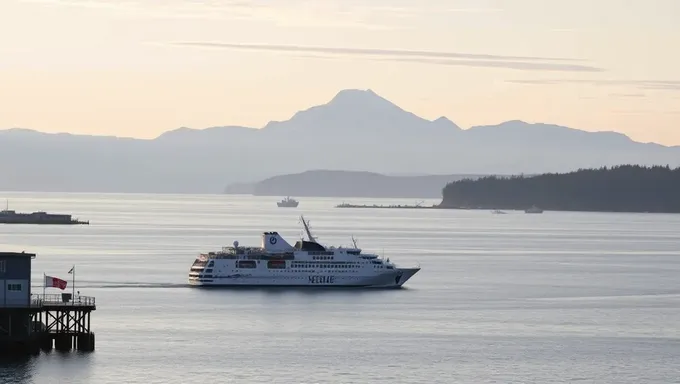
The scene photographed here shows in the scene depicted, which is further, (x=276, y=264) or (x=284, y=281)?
(x=276, y=264)

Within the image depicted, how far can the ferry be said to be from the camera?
10862 centimetres

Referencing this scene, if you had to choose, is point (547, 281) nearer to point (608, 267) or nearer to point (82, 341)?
point (608, 267)

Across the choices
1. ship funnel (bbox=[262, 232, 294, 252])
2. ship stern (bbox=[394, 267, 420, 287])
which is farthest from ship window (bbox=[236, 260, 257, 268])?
ship stern (bbox=[394, 267, 420, 287])

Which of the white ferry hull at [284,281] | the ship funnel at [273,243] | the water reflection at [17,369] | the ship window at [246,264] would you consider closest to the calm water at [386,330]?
the water reflection at [17,369]

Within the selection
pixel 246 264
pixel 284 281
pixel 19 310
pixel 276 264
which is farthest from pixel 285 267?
pixel 19 310

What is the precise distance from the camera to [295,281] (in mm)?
108562

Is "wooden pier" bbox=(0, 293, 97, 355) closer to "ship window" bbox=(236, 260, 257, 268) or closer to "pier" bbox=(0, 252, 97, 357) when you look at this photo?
"pier" bbox=(0, 252, 97, 357)

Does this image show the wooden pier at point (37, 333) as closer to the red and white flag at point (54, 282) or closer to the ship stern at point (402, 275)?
the red and white flag at point (54, 282)

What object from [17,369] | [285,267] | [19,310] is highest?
[285,267]

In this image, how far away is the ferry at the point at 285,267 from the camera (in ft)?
356

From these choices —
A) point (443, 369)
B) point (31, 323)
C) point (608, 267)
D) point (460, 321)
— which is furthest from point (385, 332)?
point (608, 267)

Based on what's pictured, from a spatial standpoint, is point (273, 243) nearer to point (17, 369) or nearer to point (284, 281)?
point (284, 281)

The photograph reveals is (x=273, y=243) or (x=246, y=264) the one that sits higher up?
(x=273, y=243)

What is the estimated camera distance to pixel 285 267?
357 ft
